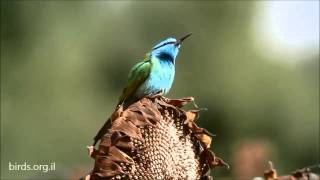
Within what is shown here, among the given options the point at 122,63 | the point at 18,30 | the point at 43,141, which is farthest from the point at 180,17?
the point at 43,141

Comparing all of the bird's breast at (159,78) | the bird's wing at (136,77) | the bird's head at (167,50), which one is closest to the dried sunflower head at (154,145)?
the bird's wing at (136,77)

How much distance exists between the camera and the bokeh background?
26047mm

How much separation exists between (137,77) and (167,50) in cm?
68

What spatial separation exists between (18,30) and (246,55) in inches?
370

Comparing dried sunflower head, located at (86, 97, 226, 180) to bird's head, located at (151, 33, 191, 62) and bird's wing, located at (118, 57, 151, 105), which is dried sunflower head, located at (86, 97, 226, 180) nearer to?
bird's wing, located at (118, 57, 151, 105)

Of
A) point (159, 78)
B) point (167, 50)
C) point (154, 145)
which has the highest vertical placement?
point (167, 50)

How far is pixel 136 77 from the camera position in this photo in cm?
542

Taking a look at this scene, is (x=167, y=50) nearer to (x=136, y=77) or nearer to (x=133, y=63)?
(x=136, y=77)

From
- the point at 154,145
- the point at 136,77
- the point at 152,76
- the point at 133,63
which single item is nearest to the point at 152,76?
the point at 152,76

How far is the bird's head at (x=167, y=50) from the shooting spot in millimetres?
5898

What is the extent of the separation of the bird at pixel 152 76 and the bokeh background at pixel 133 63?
51.8 feet

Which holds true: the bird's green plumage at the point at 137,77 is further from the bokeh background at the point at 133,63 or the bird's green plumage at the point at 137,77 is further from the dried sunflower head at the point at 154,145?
the bokeh background at the point at 133,63

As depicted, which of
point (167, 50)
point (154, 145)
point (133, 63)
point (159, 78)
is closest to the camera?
point (154, 145)

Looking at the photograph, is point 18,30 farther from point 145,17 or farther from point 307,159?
point 307,159
